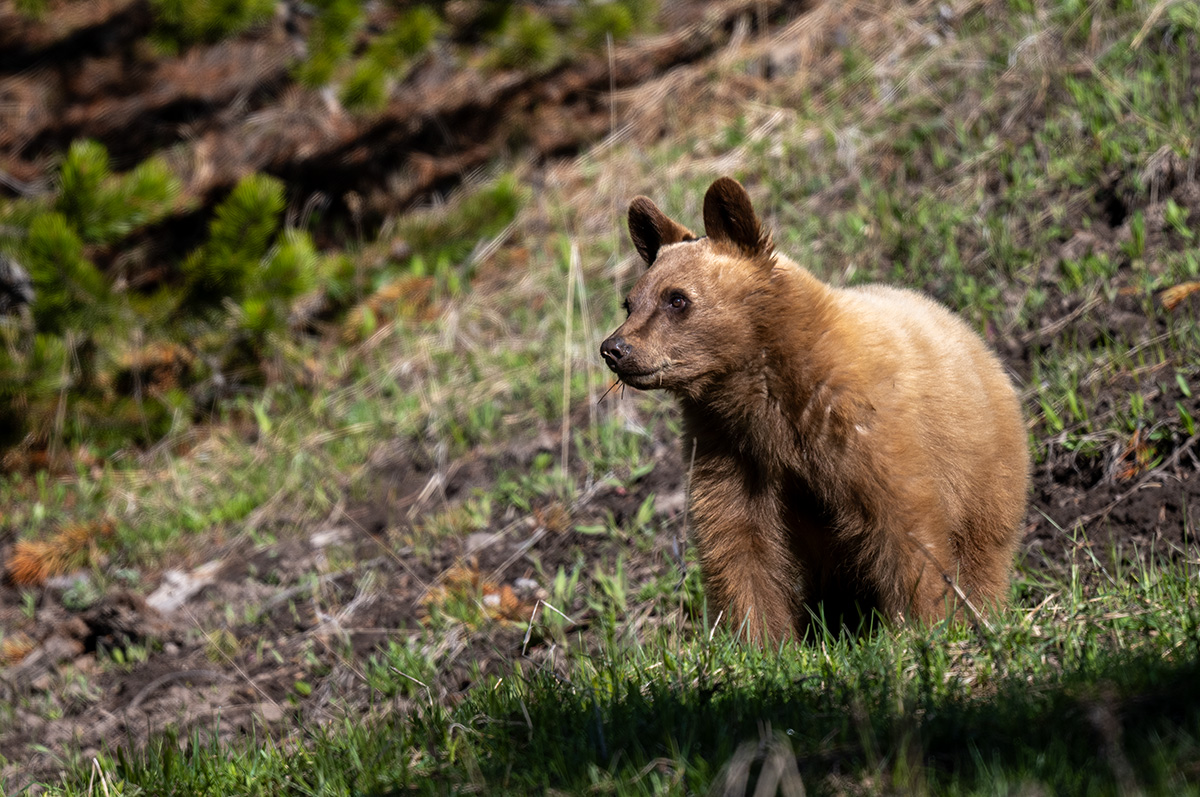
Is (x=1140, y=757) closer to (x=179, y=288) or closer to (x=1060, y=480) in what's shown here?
(x=1060, y=480)

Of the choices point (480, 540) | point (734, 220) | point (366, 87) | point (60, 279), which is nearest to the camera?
point (734, 220)

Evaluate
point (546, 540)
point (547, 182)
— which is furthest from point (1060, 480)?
point (547, 182)

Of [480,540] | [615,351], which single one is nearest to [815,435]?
[615,351]

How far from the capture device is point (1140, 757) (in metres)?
2.31

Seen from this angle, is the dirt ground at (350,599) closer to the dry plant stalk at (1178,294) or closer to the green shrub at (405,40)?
the dry plant stalk at (1178,294)

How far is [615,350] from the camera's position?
3.93 metres

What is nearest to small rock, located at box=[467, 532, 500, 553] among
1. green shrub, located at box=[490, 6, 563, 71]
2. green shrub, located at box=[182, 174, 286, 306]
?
green shrub, located at box=[182, 174, 286, 306]

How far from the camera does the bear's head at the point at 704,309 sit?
3.95 meters

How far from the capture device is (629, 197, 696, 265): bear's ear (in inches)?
172

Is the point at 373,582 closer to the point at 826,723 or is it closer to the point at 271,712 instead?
the point at 271,712

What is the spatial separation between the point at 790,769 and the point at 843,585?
1.73 metres

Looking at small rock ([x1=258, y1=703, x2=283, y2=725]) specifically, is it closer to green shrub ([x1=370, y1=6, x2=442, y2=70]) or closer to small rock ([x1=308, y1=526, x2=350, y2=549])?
small rock ([x1=308, y1=526, x2=350, y2=549])

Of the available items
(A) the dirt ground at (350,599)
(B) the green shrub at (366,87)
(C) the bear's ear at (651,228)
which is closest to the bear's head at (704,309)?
(C) the bear's ear at (651,228)

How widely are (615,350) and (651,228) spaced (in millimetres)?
763
